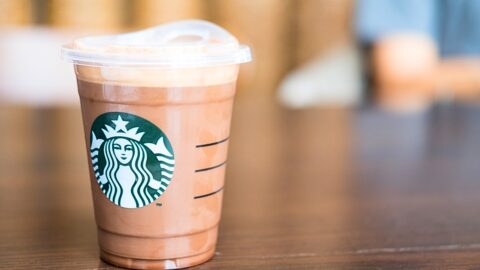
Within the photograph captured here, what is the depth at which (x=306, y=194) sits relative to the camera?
2.32ft

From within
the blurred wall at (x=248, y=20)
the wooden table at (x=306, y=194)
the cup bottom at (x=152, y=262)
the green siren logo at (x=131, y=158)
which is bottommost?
the blurred wall at (x=248, y=20)

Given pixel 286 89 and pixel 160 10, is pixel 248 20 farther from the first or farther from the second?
pixel 286 89

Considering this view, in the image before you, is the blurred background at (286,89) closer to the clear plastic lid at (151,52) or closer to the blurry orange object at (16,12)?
the blurry orange object at (16,12)

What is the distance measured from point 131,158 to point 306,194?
0.31 meters

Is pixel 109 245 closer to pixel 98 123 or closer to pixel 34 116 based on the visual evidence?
pixel 98 123

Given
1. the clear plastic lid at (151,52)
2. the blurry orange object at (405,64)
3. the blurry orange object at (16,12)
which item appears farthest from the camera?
the blurry orange object at (16,12)

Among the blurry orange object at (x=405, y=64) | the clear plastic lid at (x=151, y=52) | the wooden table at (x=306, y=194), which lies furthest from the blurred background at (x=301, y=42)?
the clear plastic lid at (x=151, y=52)

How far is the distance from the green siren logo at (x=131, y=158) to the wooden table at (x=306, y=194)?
2.4 inches

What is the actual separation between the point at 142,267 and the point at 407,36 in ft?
5.52

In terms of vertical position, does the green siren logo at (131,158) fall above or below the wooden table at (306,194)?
above

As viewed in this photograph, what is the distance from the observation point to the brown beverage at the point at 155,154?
0.43m

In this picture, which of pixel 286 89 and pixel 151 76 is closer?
pixel 151 76

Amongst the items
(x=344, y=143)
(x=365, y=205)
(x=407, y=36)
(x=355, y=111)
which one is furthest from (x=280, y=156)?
(x=407, y=36)

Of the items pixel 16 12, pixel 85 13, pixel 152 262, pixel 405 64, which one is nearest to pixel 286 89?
pixel 405 64
